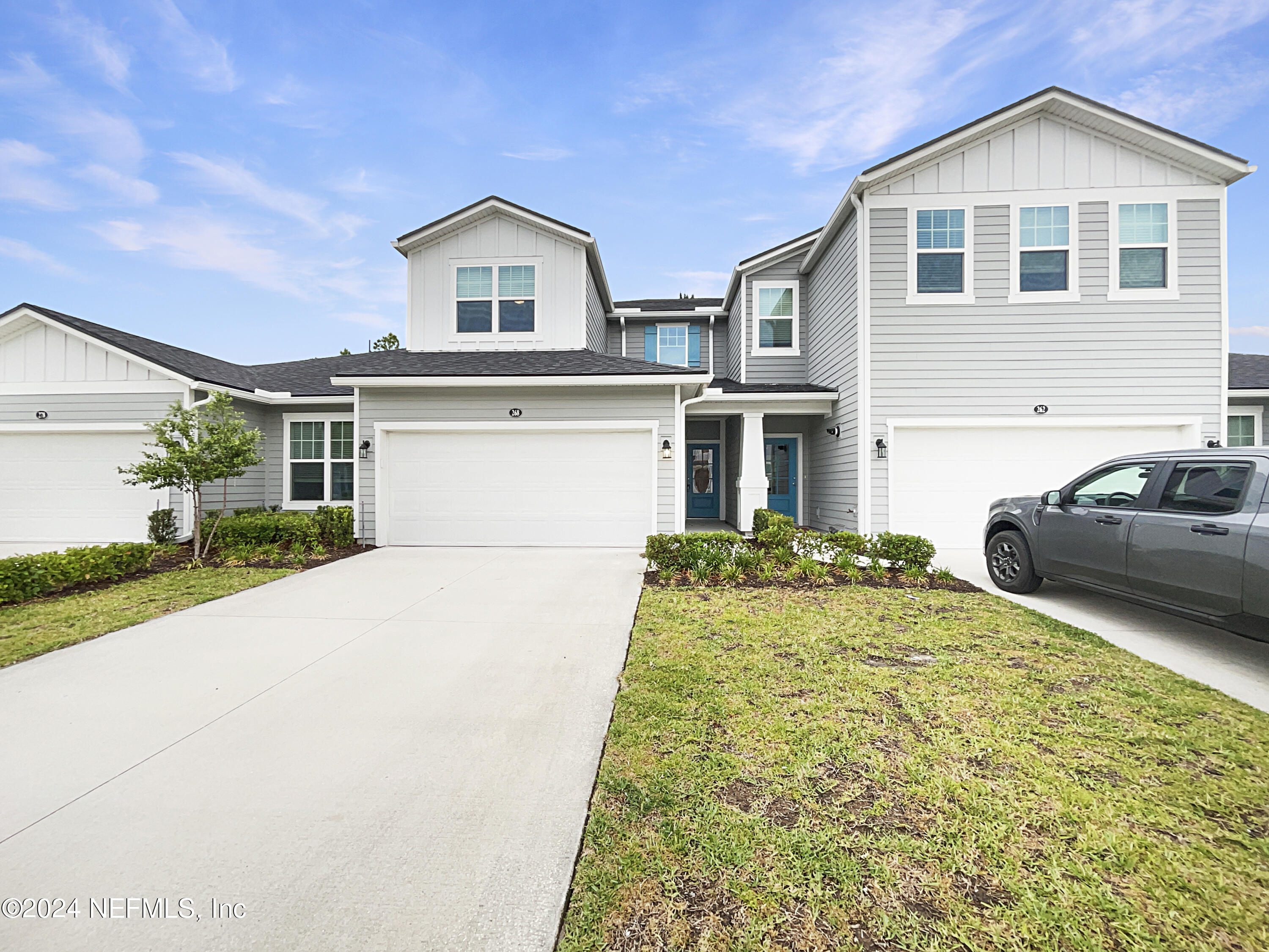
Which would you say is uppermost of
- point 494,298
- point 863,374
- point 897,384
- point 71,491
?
point 494,298

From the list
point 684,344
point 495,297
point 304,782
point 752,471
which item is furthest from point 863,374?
point 304,782

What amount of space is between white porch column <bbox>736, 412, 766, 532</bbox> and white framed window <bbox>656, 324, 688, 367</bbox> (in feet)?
15.3

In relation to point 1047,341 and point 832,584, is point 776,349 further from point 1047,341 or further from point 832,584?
point 832,584

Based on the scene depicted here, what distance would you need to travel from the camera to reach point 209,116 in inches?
457

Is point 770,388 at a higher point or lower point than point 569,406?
higher

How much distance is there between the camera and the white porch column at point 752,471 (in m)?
10.9

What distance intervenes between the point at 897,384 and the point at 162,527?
1366 cm

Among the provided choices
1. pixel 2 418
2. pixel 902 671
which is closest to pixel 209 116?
pixel 2 418

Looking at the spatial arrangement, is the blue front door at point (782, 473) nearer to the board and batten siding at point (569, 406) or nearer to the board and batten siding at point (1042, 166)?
the board and batten siding at point (569, 406)

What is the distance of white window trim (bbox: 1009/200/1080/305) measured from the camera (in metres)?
8.84

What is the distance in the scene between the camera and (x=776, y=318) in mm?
12523

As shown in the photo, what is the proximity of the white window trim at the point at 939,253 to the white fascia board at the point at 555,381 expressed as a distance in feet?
13.1

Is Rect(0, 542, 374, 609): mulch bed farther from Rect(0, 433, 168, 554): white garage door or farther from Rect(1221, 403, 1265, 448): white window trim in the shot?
Rect(1221, 403, 1265, 448): white window trim

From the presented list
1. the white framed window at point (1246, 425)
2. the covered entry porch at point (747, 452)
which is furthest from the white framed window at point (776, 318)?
the white framed window at point (1246, 425)
